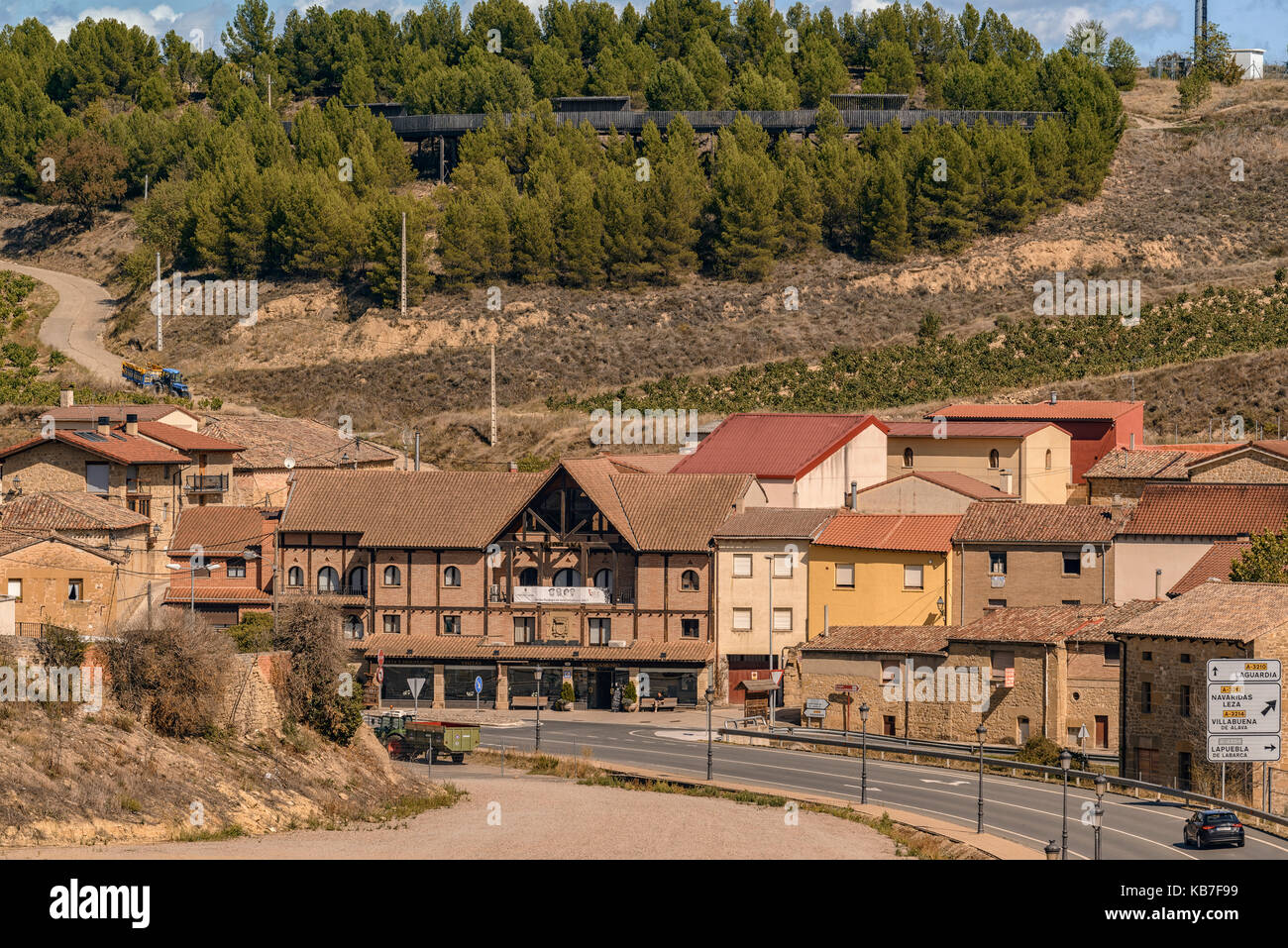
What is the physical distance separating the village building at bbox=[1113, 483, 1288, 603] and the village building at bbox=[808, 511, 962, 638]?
653 cm

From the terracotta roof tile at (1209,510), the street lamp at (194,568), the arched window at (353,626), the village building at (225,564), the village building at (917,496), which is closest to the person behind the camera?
the terracotta roof tile at (1209,510)

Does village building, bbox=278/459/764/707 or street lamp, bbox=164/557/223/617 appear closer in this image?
village building, bbox=278/459/764/707

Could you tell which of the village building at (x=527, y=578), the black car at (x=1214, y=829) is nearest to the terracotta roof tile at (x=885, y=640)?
the village building at (x=527, y=578)

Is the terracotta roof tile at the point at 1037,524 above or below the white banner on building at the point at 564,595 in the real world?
above

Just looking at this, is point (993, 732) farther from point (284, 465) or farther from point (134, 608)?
point (284, 465)

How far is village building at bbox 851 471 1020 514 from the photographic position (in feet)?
259

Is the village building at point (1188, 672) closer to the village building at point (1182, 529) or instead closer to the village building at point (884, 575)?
the village building at point (1182, 529)

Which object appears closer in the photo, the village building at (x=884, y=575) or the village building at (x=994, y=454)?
the village building at (x=884, y=575)

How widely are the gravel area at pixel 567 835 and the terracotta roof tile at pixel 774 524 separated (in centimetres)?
2243

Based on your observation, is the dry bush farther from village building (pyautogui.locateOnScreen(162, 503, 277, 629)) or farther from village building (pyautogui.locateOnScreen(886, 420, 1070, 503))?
village building (pyautogui.locateOnScreen(886, 420, 1070, 503))

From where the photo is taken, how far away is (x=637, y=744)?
61.2m

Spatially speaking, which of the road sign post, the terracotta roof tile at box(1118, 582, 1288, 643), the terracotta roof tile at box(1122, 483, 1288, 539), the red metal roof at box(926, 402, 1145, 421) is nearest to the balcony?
the red metal roof at box(926, 402, 1145, 421)

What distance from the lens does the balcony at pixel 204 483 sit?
84125 millimetres
